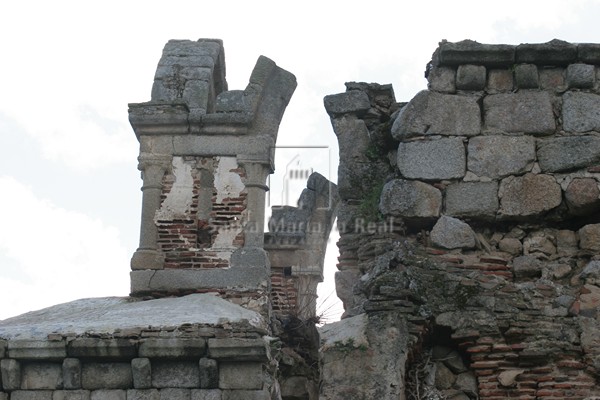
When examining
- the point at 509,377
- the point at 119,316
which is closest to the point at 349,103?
the point at 119,316

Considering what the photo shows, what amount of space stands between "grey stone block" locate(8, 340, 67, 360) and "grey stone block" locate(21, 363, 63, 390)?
0.10 metres

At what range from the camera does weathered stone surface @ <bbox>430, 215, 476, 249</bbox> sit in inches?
313

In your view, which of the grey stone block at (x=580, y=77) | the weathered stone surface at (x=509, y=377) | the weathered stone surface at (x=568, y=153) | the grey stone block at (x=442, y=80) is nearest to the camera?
the weathered stone surface at (x=509, y=377)

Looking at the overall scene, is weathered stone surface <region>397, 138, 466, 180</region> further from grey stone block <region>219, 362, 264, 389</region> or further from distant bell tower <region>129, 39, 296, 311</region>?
distant bell tower <region>129, 39, 296, 311</region>

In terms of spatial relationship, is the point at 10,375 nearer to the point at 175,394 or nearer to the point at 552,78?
the point at 175,394

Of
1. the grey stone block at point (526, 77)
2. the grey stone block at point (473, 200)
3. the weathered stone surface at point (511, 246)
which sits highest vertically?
the grey stone block at point (526, 77)

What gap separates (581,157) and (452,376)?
6.17 ft

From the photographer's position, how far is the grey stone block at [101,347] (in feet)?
28.0

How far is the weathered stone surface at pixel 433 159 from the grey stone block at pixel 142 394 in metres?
2.56

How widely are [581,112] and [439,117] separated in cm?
105

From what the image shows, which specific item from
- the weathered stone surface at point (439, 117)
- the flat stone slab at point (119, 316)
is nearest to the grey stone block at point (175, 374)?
the flat stone slab at point (119, 316)

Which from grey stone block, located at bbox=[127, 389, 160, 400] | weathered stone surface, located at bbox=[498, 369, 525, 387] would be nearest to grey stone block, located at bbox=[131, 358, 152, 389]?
grey stone block, located at bbox=[127, 389, 160, 400]

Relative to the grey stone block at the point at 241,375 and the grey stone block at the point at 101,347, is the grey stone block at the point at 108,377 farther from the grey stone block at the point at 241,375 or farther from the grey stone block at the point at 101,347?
the grey stone block at the point at 241,375

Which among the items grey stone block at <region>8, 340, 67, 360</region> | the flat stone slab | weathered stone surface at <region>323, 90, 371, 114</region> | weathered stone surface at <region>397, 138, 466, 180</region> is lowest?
grey stone block at <region>8, 340, 67, 360</region>
